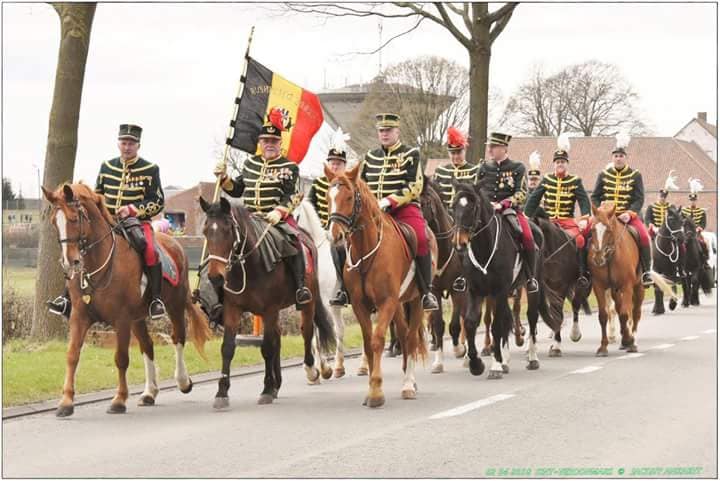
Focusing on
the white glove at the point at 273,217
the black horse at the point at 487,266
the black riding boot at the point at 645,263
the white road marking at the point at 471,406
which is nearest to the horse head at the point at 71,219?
the white glove at the point at 273,217

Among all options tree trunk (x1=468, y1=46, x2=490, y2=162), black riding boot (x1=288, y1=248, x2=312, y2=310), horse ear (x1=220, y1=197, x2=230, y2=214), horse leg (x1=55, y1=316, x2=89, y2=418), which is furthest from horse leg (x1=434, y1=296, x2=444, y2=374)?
tree trunk (x1=468, y1=46, x2=490, y2=162)

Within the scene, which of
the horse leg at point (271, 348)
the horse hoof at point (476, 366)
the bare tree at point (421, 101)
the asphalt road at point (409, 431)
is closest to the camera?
the asphalt road at point (409, 431)

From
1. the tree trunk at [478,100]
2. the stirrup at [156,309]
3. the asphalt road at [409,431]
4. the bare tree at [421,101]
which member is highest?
the bare tree at [421,101]

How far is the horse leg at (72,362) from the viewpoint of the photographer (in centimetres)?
1193

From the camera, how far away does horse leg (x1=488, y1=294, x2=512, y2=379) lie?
15.0 meters

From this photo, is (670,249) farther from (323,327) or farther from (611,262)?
(323,327)

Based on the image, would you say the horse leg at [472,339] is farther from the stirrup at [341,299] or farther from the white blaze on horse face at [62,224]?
the white blaze on horse face at [62,224]

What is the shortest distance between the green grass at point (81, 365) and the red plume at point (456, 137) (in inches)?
156

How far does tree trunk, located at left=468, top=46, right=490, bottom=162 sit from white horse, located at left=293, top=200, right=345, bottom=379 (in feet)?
33.9

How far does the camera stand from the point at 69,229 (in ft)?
38.8

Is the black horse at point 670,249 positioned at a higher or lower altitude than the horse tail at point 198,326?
higher

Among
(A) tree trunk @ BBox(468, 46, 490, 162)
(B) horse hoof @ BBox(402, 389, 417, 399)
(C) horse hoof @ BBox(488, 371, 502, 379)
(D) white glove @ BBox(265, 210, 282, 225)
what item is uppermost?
(A) tree trunk @ BBox(468, 46, 490, 162)

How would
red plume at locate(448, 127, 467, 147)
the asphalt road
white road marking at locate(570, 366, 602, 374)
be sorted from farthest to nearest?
red plume at locate(448, 127, 467, 147) < white road marking at locate(570, 366, 602, 374) < the asphalt road

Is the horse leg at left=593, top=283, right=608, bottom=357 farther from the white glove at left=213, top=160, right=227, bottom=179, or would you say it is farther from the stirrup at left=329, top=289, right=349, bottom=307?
the white glove at left=213, top=160, right=227, bottom=179
